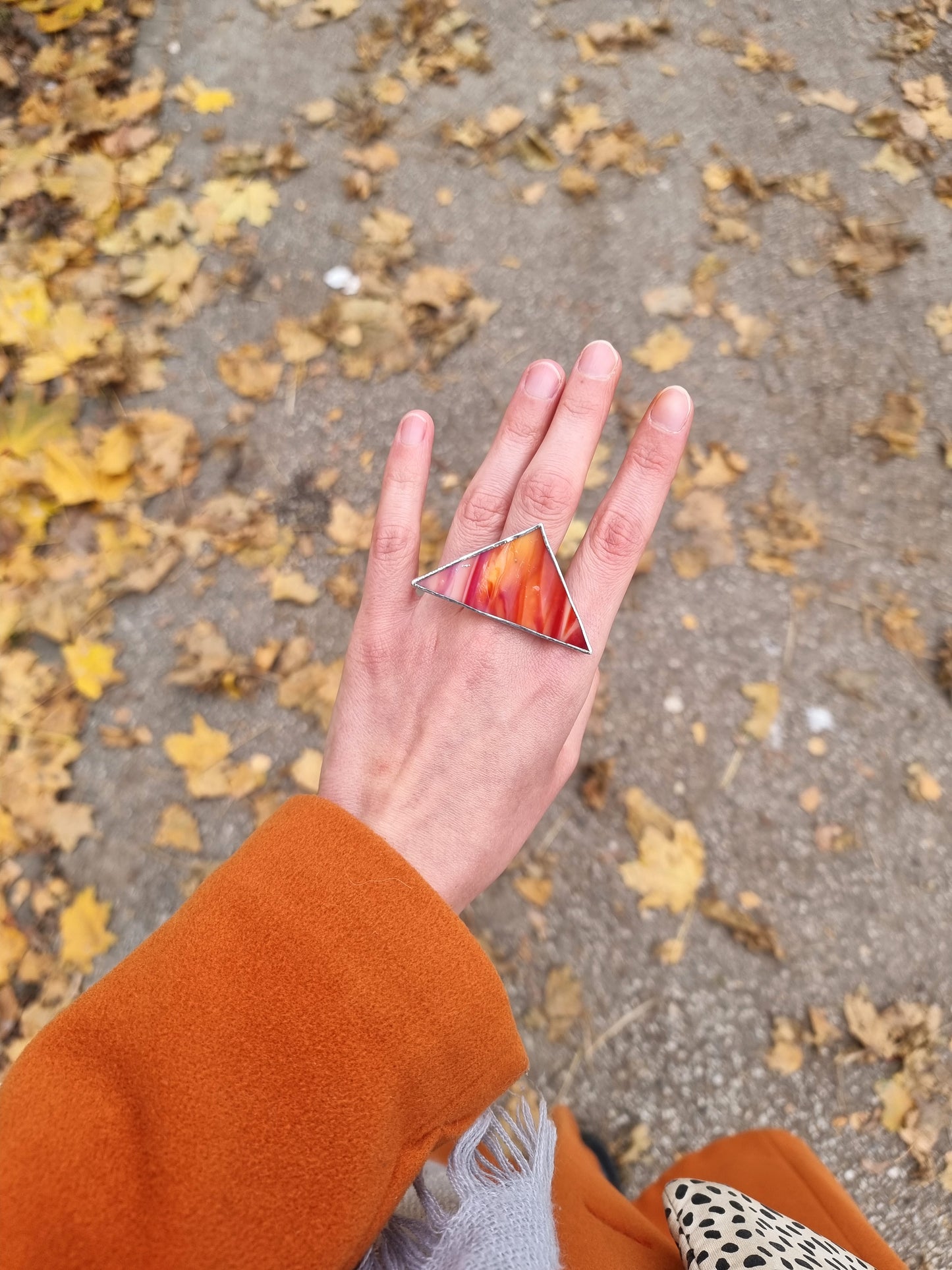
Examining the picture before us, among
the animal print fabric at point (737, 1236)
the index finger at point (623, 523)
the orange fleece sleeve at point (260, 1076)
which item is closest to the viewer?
the orange fleece sleeve at point (260, 1076)

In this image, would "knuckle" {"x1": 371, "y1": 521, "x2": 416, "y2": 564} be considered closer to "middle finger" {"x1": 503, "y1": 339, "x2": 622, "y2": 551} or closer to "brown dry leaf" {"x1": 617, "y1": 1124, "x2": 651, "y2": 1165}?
"middle finger" {"x1": 503, "y1": 339, "x2": 622, "y2": 551}

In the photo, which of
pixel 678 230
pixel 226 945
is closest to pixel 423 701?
pixel 226 945

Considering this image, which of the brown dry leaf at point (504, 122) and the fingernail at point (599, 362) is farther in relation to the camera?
the brown dry leaf at point (504, 122)

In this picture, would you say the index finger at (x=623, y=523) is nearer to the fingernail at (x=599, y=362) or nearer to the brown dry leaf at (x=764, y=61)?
the fingernail at (x=599, y=362)

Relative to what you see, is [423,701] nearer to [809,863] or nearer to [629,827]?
[629,827]

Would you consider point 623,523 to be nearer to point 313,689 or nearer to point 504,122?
point 313,689

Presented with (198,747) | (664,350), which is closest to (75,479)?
(198,747)

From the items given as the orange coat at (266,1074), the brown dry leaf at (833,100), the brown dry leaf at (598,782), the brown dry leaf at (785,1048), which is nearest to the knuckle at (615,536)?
the orange coat at (266,1074)
